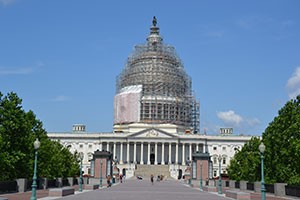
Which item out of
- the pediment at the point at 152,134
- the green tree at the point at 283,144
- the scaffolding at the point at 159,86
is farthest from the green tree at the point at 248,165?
the scaffolding at the point at 159,86

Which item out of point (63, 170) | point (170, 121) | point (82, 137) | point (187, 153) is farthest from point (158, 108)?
point (63, 170)

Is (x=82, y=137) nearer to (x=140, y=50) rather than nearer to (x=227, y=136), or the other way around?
(x=140, y=50)

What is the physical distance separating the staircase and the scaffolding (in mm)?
22685

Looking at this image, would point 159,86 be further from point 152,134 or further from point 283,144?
point 283,144

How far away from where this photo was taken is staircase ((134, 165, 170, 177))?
14112cm

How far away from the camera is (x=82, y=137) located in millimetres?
170250

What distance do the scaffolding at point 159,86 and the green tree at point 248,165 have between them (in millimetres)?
87685

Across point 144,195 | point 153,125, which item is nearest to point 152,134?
point 153,125

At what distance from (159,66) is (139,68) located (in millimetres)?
7434

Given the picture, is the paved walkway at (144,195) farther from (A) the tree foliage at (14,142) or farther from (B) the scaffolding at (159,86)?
(B) the scaffolding at (159,86)

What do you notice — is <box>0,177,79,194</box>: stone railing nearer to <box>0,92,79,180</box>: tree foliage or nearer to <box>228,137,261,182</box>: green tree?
<box>0,92,79,180</box>: tree foliage

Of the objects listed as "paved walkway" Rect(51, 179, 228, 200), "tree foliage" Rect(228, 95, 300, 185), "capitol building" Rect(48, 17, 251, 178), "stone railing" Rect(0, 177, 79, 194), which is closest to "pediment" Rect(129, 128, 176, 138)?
"capitol building" Rect(48, 17, 251, 178)

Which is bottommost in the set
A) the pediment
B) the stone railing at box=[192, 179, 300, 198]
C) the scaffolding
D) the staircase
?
the stone railing at box=[192, 179, 300, 198]

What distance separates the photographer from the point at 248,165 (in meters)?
65.0
